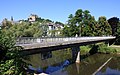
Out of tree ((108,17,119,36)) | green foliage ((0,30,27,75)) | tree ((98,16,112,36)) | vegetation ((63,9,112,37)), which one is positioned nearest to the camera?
green foliage ((0,30,27,75))

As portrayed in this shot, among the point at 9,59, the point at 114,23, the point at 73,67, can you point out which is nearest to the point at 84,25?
the point at 114,23

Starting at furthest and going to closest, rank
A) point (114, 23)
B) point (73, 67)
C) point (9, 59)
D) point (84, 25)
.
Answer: point (114, 23) < point (84, 25) < point (73, 67) < point (9, 59)

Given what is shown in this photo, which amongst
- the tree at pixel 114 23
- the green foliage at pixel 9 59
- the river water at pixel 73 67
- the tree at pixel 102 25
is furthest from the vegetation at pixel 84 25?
the green foliage at pixel 9 59

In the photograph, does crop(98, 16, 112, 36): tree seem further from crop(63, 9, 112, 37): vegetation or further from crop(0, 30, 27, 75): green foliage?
crop(0, 30, 27, 75): green foliage

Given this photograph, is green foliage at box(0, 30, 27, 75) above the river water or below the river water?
above

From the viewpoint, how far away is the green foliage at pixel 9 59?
1416 cm

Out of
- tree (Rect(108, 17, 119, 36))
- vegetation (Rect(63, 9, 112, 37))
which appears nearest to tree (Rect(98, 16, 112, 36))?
vegetation (Rect(63, 9, 112, 37))

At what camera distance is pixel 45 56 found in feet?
78.2

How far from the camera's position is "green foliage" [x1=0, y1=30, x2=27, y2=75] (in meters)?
14.2

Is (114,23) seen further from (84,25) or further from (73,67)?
(73,67)

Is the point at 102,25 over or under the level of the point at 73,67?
over

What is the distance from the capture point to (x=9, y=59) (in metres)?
15.1

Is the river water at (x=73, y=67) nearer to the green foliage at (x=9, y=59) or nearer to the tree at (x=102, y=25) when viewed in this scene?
the green foliage at (x=9, y=59)

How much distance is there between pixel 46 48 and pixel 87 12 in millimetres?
72133
